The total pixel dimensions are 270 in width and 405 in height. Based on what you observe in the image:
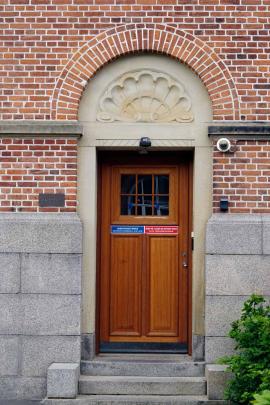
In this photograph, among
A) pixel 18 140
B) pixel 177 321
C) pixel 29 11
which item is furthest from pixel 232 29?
pixel 177 321

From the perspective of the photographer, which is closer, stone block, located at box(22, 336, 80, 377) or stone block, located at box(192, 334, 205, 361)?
stone block, located at box(22, 336, 80, 377)

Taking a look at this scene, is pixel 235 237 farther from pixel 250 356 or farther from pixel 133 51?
pixel 133 51

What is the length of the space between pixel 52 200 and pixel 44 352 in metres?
1.93

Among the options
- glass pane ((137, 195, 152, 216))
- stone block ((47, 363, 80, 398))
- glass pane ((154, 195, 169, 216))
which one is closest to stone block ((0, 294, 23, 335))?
stone block ((47, 363, 80, 398))

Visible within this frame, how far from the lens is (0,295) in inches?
284

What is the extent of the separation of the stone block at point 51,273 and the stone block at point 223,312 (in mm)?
1695

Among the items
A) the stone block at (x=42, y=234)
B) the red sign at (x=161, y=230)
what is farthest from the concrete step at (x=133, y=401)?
the red sign at (x=161, y=230)

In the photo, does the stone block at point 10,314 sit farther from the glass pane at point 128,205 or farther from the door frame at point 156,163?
the glass pane at point 128,205

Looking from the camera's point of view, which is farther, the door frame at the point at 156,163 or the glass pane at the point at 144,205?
the glass pane at the point at 144,205

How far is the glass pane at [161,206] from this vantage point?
25.5 feet

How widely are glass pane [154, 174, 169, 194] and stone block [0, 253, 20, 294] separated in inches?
81.8

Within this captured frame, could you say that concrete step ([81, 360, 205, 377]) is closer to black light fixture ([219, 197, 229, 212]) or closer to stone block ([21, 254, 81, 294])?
stone block ([21, 254, 81, 294])

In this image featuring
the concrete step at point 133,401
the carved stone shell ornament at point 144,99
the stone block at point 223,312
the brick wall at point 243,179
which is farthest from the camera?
the carved stone shell ornament at point 144,99

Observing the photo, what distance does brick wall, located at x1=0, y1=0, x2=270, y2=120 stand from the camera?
24.0 ft
